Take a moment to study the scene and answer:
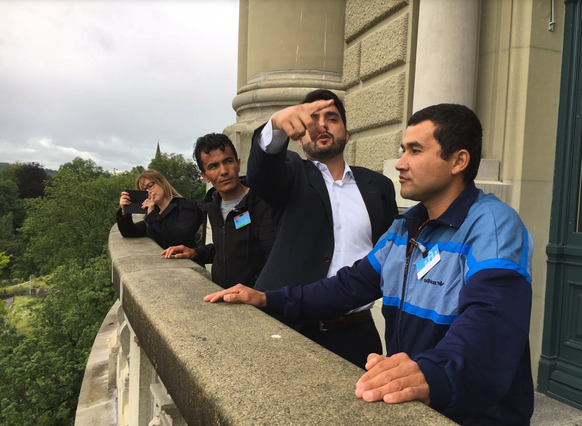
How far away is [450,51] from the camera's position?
12.3 ft

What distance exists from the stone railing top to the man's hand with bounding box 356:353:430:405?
0.06 feet

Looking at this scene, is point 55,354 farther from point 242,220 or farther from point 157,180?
point 242,220

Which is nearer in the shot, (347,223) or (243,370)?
(243,370)

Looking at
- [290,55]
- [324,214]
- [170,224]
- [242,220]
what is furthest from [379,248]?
[290,55]

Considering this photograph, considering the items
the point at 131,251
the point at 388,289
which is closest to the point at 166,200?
the point at 131,251

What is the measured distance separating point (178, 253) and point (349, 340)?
1.32m

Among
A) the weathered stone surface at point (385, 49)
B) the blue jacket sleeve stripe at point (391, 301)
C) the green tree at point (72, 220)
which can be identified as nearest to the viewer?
the blue jacket sleeve stripe at point (391, 301)

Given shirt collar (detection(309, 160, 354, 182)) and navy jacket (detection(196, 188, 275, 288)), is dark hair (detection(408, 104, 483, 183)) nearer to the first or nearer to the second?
shirt collar (detection(309, 160, 354, 182))

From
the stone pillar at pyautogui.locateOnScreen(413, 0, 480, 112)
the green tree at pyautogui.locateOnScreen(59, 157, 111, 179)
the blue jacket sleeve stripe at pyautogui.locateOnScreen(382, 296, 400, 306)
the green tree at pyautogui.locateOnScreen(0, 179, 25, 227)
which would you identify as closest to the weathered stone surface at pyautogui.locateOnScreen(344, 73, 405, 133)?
the stone pillar at pyautogui.locateOnScreen(413, 0, 480, 112)

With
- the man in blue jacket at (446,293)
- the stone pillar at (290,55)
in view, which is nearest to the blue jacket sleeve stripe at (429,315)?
the man in blue jacket at (446,293)

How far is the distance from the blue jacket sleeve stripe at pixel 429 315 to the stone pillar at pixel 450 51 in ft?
9.21

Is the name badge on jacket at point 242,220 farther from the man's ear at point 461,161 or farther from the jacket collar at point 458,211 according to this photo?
the man's ear at point 461,161

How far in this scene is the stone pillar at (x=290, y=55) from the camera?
5434 mm

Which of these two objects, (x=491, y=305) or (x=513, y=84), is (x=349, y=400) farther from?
(x=513, y=84)
